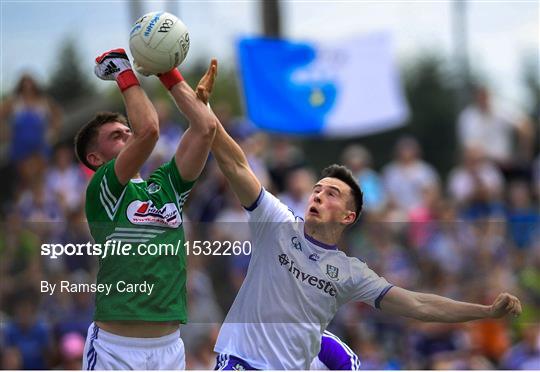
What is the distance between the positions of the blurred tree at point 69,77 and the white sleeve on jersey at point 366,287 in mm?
34299

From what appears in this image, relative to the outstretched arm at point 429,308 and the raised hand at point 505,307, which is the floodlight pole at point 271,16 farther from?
the raised hand at point 505,307

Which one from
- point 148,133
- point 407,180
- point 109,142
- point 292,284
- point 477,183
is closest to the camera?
point 148,133

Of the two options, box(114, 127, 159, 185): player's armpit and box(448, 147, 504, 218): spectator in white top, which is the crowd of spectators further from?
box(114, 127, 159, 185): player's armpit

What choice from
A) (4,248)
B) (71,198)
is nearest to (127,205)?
(4,248)

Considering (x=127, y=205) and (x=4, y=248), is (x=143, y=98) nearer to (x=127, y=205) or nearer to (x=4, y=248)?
(x=127, y=205)

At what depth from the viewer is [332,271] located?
7801 millimetres

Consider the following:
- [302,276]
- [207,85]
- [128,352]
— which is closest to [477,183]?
[302,276]

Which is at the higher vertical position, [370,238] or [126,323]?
[126,323]

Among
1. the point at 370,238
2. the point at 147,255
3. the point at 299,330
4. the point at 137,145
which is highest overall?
the point at 137,145

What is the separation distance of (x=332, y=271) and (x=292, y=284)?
10.9 inches

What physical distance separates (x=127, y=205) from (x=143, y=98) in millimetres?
689

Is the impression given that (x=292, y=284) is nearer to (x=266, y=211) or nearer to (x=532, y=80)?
(x=266, y=211)

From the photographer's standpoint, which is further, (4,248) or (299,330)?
(4,248)

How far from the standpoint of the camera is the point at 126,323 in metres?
7.46
